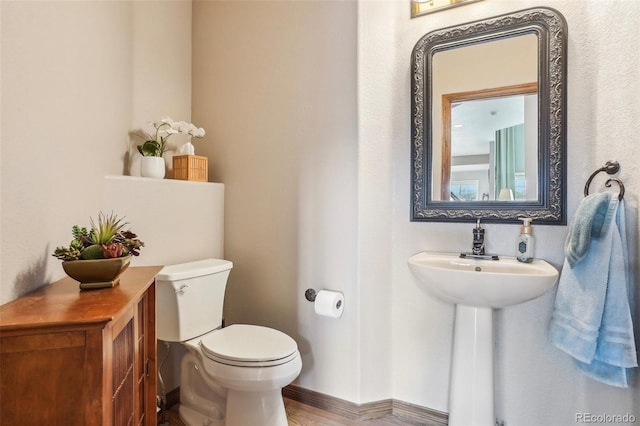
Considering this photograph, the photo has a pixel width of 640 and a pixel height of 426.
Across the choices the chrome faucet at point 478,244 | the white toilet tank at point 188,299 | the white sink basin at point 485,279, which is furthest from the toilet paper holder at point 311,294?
the chrome faucet at point 478,244

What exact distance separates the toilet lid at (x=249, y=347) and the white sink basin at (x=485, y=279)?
26.6 inches

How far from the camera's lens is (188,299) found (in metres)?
1.57

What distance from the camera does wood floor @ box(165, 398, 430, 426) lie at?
1.63 metres

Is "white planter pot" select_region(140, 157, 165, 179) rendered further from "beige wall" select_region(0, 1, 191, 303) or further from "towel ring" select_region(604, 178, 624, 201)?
"towel ring" select_region(604, 178, 624, 201)

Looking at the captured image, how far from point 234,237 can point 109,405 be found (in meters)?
1.28

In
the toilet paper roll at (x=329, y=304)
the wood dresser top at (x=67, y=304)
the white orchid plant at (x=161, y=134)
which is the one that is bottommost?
the toilet paper roll at (x=329, y=304)

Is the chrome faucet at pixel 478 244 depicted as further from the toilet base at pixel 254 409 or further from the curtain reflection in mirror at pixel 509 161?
the toilet base at pixel 254 409

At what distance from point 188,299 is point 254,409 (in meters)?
0.58

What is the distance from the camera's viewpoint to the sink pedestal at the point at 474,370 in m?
1.39

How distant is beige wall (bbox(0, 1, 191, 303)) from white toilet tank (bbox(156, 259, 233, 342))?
1.48ft

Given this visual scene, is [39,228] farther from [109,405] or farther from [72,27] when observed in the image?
[72,27]

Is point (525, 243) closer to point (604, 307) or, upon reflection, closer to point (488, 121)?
point (604, 307)

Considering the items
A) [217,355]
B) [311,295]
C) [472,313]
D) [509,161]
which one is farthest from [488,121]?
[217,355]

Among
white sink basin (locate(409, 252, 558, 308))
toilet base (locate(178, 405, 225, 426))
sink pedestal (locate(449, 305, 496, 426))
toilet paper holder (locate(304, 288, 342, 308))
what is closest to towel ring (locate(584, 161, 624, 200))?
white sink basin (locate(409, 252, 558, 308))
